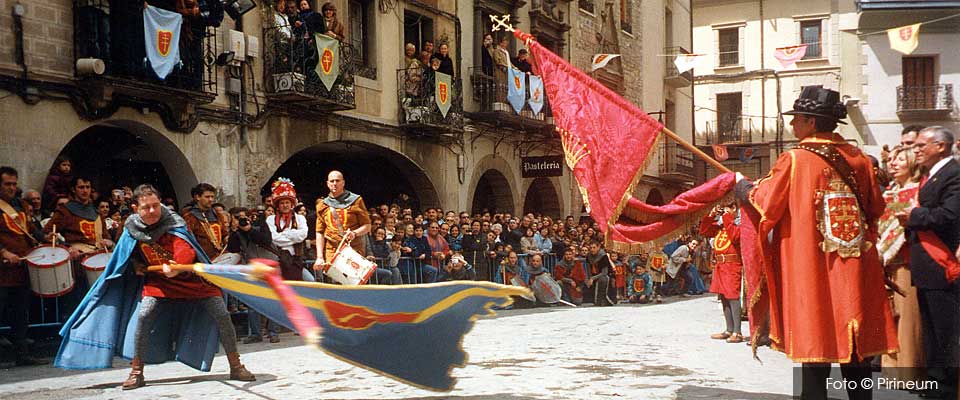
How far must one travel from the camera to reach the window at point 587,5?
2928 centimetres

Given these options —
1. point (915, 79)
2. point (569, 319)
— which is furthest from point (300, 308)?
point (915, 79)

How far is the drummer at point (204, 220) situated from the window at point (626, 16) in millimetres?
24113

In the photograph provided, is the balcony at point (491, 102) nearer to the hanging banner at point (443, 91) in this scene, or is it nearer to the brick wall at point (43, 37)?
the hanging banner at point (443, 91)

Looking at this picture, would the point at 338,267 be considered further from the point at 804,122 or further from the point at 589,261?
the point at 589,261

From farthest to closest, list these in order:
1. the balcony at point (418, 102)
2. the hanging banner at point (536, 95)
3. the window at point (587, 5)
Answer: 1. the window at point (587, 5)
2. the hanging banner at point (536, 95)
3. the balcony at point (418, 102)

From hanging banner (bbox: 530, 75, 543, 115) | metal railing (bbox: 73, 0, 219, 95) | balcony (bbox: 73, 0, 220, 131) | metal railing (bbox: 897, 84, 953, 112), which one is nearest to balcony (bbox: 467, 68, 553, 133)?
hanging banner (bbox: 530, 75, 543, 115)

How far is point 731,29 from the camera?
148 feet

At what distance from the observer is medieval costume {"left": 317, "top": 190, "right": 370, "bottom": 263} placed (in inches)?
384

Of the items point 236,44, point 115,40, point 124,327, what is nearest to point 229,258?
point 124,327

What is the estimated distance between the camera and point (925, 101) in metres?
38.2

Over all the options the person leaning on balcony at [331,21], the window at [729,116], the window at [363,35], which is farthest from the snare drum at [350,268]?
the window at [729,116]

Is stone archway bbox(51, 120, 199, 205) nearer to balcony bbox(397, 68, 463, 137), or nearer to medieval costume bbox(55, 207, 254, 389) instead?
balcony bbox(397, 68, 463, 137)

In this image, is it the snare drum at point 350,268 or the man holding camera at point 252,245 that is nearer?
the snare drum at point 350,268

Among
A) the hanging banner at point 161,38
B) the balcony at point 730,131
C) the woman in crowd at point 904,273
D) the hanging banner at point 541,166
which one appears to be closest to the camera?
the woman in crowd at point 904,273
